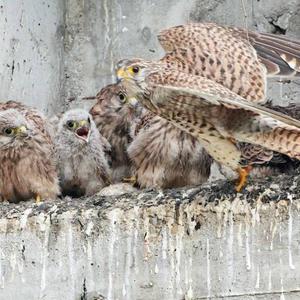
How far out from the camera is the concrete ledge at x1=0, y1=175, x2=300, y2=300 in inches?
212

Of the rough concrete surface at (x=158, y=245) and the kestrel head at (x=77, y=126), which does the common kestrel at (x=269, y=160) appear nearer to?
the rough concrete surface at (x=158, y=245)

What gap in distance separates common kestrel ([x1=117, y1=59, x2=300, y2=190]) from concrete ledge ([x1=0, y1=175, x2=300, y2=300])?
0.19 meters

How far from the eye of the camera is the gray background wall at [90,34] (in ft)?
23.5

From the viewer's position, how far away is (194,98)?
5375 millimetres

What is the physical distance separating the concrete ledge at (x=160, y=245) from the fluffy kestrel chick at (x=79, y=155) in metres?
0.67

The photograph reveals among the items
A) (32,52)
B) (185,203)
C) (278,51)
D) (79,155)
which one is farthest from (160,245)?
(32,52)

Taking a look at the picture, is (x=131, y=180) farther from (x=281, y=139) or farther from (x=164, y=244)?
(x=281, y=139)

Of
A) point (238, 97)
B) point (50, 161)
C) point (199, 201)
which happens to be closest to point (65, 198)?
point (50, 161)

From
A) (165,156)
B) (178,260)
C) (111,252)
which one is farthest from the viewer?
(165,156)

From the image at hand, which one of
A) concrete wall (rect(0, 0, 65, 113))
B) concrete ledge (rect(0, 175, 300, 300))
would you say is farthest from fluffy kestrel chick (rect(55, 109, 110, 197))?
concrete ledge (rect(0, 175, 300, 300))

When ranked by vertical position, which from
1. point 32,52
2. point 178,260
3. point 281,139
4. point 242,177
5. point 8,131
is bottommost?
point 178,260

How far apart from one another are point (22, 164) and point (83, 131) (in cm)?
40

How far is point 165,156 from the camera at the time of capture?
6.28 m

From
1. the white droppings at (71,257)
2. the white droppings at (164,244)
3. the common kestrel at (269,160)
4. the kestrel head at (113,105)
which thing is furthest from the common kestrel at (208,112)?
the kestrel head at (113,105)
